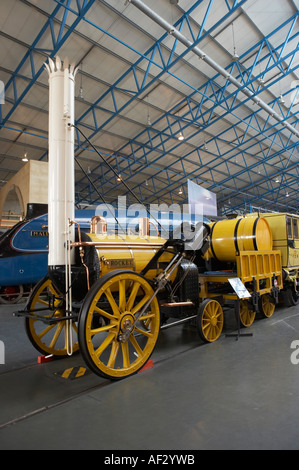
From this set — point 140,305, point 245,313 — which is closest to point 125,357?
point 140,305

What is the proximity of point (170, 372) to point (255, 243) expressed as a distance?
10.9 feet

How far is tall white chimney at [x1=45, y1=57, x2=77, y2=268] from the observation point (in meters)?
3.53

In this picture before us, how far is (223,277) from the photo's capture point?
17.4 feet

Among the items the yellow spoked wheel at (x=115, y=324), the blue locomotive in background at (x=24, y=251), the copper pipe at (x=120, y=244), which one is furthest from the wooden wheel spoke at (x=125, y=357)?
the blue locomotive in background at (x=24, y=251)

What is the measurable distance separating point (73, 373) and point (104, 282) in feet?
4.41

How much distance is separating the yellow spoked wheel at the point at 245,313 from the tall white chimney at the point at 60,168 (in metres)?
3.62

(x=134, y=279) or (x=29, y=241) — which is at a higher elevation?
(x=29, y=241)

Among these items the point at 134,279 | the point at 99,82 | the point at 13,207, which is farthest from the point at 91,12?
the point at 13,207

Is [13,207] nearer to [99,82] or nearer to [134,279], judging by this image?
[99,82]

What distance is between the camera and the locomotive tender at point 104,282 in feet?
10.7

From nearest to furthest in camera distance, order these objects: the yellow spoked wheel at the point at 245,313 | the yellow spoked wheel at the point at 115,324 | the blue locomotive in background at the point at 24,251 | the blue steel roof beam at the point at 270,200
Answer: the yellow spoked wheel at the point at 115,324
the yellow spoked wheel at the point at 245,313
the blue locomotive in background at the point at 24,251
the blue steel roof beam at the point at 270,200

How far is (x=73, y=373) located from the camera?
3.55m

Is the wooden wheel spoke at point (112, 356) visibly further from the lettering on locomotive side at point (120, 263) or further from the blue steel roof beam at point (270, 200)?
the blue steel roof beam at point (270, 200)

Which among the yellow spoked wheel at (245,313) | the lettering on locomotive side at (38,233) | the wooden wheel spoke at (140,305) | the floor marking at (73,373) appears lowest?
the floor marking at (73,373)
